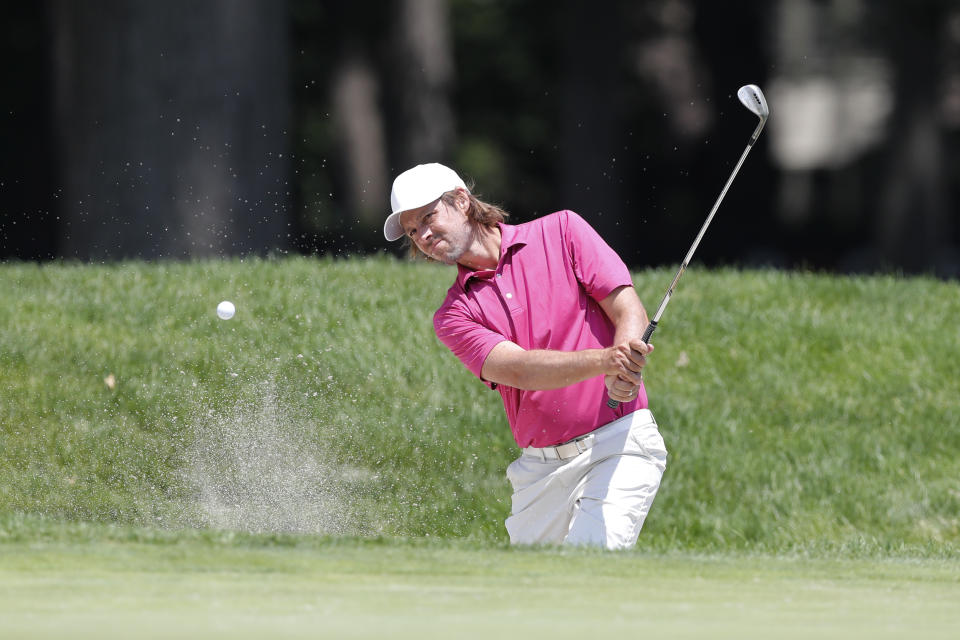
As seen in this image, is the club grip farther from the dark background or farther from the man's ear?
the dark background

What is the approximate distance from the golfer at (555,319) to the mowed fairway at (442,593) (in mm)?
590

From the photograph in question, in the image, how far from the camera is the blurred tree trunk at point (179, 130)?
49.9 feet

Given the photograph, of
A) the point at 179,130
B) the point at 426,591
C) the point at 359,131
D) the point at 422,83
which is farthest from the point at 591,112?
the point at 426,591

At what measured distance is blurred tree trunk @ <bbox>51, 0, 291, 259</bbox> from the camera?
15195 mm

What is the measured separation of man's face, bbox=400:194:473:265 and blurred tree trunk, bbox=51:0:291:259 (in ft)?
29.1

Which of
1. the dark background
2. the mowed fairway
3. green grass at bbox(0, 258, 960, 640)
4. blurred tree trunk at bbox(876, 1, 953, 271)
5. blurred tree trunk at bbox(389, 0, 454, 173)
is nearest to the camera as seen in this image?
the mowed fairway

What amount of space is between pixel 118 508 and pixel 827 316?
15.8 ft

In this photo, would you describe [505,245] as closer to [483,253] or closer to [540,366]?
[483,253]

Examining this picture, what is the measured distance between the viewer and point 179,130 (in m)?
15.4

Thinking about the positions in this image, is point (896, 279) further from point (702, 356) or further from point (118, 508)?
point (118, 508)

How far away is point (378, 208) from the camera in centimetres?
2934

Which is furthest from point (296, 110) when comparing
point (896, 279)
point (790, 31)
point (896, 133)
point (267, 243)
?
point (790, 31)

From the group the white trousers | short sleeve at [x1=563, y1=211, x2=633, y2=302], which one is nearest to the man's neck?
short sleeve at [x1=563, y1=211, x2=633, y2=302]

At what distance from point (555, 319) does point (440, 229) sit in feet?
1.82
